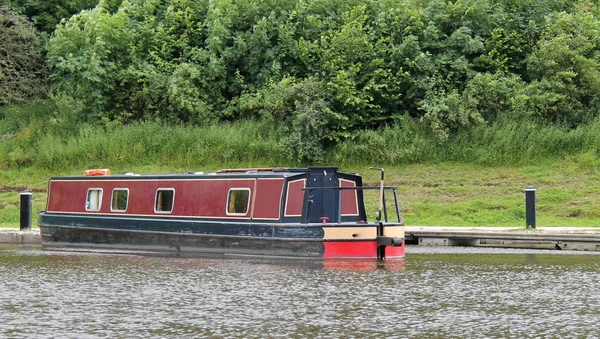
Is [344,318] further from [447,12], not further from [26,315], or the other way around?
[447,12]

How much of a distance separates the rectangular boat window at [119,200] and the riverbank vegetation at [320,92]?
5396 mm

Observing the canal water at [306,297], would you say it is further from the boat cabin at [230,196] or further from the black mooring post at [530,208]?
the black mooring post at [530,208]

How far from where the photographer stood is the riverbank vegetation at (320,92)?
27859 mm

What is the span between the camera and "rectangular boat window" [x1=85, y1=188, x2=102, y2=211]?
22.7m

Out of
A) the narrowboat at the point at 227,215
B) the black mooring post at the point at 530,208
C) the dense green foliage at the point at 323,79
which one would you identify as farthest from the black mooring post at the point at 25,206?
the black mooring post at the point at 530,208

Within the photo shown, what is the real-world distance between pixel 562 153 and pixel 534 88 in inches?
105

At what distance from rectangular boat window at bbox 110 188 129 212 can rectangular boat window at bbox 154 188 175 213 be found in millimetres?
1074

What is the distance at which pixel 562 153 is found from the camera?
1083 inches

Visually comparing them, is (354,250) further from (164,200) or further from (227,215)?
(164,200)

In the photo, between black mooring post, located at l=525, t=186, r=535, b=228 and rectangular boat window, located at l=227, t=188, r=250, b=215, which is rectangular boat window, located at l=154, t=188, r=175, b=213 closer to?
rectangular boat window, located at l=227, t=188, r=250, b=215

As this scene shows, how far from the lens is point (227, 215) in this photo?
65.3ft

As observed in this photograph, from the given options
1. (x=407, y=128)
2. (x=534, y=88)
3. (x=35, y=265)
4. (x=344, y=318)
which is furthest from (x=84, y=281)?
(x=534, y=88)

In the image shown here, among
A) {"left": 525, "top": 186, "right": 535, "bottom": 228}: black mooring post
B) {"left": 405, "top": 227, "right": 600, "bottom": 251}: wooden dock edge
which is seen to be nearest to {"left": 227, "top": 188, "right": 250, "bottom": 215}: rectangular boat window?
{"left": 405, "top": 227, "right": 600, "bottom": 251}: wooden dock edge

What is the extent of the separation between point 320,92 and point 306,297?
16.2 m
